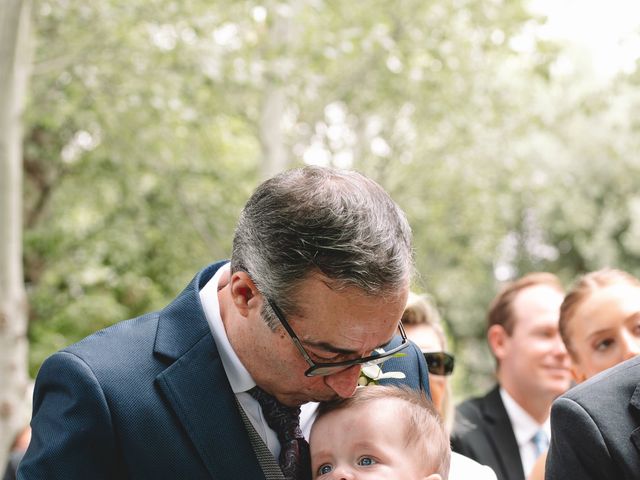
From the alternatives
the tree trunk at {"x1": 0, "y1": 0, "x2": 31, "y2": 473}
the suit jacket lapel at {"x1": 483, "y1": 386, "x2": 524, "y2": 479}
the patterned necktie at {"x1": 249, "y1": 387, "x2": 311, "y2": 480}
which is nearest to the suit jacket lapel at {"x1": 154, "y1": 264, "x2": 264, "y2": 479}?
the patterned necktie at {"x1": 249, "y1": 387, "x2": 311, "y2": 480}

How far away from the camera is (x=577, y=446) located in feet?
9.29

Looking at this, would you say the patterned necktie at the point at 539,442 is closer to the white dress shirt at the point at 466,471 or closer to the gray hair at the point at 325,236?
A: the white dress shirt at the point at 466,471

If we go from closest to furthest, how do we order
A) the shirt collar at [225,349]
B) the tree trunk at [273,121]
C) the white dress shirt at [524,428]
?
the shirt collar at [225,349] < the white dress shirt at [524,428] < the tree trunk at [273,121]

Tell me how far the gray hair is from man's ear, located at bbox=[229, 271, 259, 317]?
0.07 ft

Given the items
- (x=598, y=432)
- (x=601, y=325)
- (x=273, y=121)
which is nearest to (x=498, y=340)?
(x=601, y=325)

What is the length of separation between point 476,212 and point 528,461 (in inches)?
477

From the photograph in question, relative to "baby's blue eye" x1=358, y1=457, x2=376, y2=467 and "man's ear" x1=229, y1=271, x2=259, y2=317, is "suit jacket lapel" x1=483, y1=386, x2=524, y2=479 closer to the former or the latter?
"baby's blue eye" x1=358, y1=457, x2=376, y2=467

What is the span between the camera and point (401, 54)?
1193 centimetres

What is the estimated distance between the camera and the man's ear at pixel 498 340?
5180 millimetres

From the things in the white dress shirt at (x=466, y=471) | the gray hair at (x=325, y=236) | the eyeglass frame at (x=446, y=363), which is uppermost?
the gray hair at (x=325, y=236)

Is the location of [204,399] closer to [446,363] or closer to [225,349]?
[225,349]

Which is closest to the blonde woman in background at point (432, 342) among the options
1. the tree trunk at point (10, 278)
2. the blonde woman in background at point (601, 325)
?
the blonde woman in background at point (601, 325)

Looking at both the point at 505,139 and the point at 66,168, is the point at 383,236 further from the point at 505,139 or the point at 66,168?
the point at 505,139

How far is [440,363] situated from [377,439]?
1.54 meters
